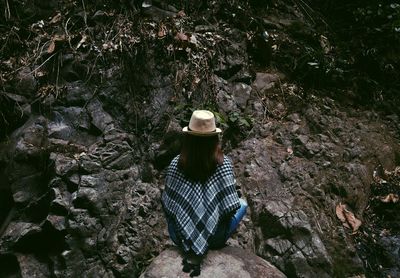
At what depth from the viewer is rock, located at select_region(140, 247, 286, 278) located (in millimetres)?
3289

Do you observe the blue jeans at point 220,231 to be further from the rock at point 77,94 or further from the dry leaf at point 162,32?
the dry leaf at point 162,32

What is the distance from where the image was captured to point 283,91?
5.61 metres

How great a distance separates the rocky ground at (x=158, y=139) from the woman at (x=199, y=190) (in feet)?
3.30

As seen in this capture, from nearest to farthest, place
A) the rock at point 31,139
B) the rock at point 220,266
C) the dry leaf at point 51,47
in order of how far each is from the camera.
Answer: the rock at point 220,266 → the rock at point 31,139 → the dry leaf at point 51,47

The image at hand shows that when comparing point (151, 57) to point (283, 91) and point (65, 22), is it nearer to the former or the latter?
point (65, 22)

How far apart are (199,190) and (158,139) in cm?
162

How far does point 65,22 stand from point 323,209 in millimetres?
4144

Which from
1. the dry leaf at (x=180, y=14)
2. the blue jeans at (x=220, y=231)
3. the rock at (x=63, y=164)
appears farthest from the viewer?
the dry leaf at (x=180, y=14)

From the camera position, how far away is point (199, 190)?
326 centimetres

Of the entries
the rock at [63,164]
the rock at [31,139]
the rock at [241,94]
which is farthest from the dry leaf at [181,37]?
the rock at [63,164]

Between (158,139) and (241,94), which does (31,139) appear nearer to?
(158,139)

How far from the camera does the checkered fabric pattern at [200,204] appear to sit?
3.27 metres

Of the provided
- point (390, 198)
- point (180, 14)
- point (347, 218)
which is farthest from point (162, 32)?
point (390, 198)

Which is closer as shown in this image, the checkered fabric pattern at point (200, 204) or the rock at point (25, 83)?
the checkered fabric pattern at point (200, 204)
